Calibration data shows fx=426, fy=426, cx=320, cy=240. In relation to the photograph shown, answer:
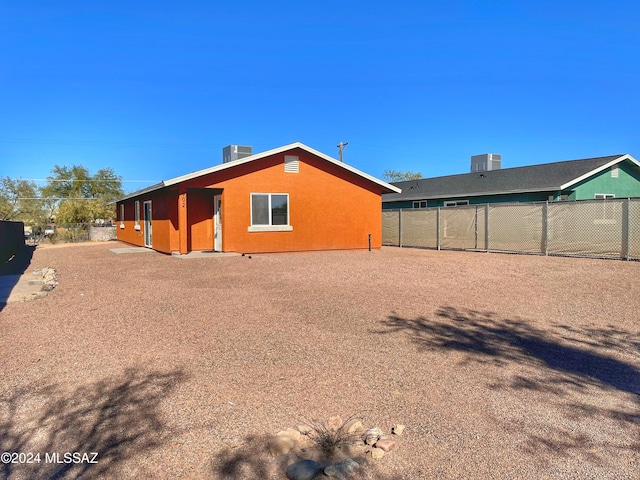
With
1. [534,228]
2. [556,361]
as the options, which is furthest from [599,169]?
[556,361]

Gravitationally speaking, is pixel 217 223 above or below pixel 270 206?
below

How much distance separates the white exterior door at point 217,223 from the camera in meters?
15.7

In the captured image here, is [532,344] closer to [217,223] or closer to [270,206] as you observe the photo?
[270,206]

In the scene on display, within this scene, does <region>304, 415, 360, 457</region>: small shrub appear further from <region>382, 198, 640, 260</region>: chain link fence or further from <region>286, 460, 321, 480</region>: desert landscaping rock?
<region>382, 198, 640, 260</region>: chain link fence

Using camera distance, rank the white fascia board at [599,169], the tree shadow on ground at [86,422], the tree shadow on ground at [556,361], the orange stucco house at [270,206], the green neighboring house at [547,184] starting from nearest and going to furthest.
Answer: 1. the tree shadow on ground at [86,422]
2. the tree shadow on ground at [556,361]
3. the orange stucco house at [270,206]
4. the white fascia board at [599,169]
5. the green neighboring house at [547,184]

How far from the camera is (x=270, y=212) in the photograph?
15797 mm

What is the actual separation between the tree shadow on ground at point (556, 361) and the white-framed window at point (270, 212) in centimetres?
994

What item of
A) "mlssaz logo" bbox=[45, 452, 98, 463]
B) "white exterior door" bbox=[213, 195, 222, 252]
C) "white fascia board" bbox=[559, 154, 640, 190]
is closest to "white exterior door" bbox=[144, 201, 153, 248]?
"white exterior door" bbox=[213, 195, 222, 252]

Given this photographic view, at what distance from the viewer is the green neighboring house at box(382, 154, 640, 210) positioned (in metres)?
19.1

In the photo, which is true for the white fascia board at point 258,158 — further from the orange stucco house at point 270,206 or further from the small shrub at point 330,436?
the small shrub at point 330,436

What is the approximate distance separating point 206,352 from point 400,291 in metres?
4.47

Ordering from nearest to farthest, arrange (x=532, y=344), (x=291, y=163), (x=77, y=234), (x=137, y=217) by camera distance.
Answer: (x=532, y=344) < (x=291, y=163) < (x=137, y=217) < (x=77, y=234)

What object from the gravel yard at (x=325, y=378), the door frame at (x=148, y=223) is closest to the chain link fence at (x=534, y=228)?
the gravel yard at (x=325, y=378)

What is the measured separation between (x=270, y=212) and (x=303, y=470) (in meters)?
13.6
